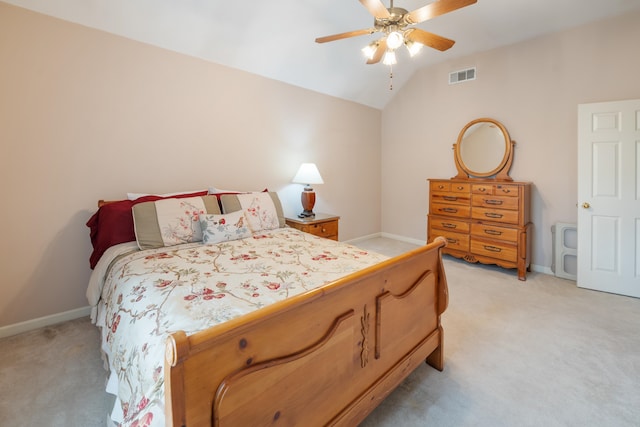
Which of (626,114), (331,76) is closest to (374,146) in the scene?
(331,76)

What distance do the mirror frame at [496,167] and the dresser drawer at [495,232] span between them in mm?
675

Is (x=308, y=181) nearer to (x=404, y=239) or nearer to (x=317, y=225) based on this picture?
(x=317, y=225)

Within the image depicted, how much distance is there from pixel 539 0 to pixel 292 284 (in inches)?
142

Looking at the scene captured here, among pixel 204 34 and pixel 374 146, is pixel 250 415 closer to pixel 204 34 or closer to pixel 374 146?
pixel 204 34

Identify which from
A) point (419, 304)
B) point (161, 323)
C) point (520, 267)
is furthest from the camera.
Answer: point (520, 267)

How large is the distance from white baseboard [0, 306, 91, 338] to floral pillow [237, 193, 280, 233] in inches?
63.8

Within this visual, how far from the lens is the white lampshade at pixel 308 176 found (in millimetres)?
3871

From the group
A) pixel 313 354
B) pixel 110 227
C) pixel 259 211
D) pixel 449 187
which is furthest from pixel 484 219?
pixel 110 227

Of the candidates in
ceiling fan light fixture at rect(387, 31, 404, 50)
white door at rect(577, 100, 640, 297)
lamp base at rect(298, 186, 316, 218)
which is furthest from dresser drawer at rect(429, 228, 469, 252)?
ceiling fan light fixture at rect(387, 31, 404, 50)

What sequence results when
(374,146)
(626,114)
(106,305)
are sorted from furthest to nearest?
1. (374,146)
2. (626,114)
3. (106,305)

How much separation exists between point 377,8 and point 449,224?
293 centimetres

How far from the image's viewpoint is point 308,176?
389 centimetres

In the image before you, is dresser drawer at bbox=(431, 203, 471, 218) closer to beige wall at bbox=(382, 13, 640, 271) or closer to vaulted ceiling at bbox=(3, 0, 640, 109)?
beige wall at bbox=(382, 13, 640, 271)

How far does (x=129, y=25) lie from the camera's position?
266 centimetres
